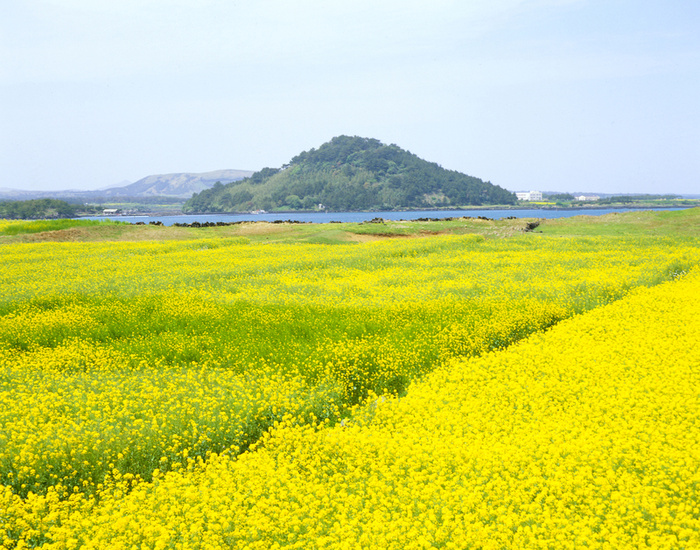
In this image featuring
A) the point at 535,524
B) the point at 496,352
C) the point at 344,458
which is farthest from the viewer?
the point at 496,352

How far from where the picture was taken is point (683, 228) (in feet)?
127

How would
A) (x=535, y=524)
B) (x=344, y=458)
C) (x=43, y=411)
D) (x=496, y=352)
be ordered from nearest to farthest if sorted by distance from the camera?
1. (x=535, y=524)
2. (x=344, y=458)
3. (x=43, y=411)
4. (x=496, y=352)

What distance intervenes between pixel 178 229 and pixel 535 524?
43807 millimetres

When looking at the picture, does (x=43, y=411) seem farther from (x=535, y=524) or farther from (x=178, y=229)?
(x=178, y=229)

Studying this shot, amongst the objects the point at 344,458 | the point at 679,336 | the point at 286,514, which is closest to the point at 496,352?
the point at 679,336

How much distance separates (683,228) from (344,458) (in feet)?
135

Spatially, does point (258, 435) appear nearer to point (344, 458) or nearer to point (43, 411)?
point (344, 458)

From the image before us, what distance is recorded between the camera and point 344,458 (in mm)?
6621

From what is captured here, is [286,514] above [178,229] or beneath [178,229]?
beneath

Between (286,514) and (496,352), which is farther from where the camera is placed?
(496,352)

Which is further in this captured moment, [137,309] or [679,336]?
[137,309]

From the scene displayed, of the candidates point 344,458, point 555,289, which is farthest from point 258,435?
point 555,289

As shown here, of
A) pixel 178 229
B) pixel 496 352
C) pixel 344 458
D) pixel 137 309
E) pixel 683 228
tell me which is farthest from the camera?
pixel 178 229

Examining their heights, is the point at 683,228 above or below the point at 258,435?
above
